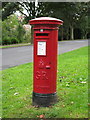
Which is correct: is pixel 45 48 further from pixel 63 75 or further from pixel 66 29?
pixel 66 29

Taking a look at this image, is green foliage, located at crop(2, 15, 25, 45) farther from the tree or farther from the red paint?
the red paint

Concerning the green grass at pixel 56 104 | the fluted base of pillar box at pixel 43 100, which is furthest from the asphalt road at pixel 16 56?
the fluted base of pillar box at pixel 43 100

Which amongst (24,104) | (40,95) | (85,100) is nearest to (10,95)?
(24,104)

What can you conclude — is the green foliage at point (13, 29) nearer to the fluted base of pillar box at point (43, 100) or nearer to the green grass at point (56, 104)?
the green grass at point (56, 104)

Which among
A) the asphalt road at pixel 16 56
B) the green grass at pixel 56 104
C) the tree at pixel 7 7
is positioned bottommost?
the green grass at pixel 56 104

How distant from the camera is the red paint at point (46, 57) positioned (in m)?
3.71

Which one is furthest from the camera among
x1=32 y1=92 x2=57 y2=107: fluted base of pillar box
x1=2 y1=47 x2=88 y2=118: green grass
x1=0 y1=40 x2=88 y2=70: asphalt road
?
x1=0 y1=40 x2=88 y2=70: asphalt road

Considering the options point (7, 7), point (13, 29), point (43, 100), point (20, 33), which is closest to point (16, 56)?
point (43, 100)

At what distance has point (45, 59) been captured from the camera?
3791 mm

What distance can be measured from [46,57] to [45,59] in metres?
0.04

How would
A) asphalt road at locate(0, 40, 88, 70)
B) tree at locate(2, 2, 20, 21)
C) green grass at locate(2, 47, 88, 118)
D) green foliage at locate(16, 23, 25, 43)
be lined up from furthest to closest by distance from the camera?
green foliage at locate(16, 23, 25, 43)
tree at locate(2, 2, 20, 21)
asphalt road at locate(0, 40, 88, 70)
green grass at locate(2, 47, 88, 118)

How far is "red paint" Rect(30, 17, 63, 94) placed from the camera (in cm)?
371

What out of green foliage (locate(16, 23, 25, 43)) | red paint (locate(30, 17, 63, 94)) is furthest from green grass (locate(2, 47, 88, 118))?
green foliage (locate(16, 23, 25, 43))

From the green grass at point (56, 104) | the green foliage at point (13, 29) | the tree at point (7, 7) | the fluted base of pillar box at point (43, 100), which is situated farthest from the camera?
the green foliage at point (13, 29)
